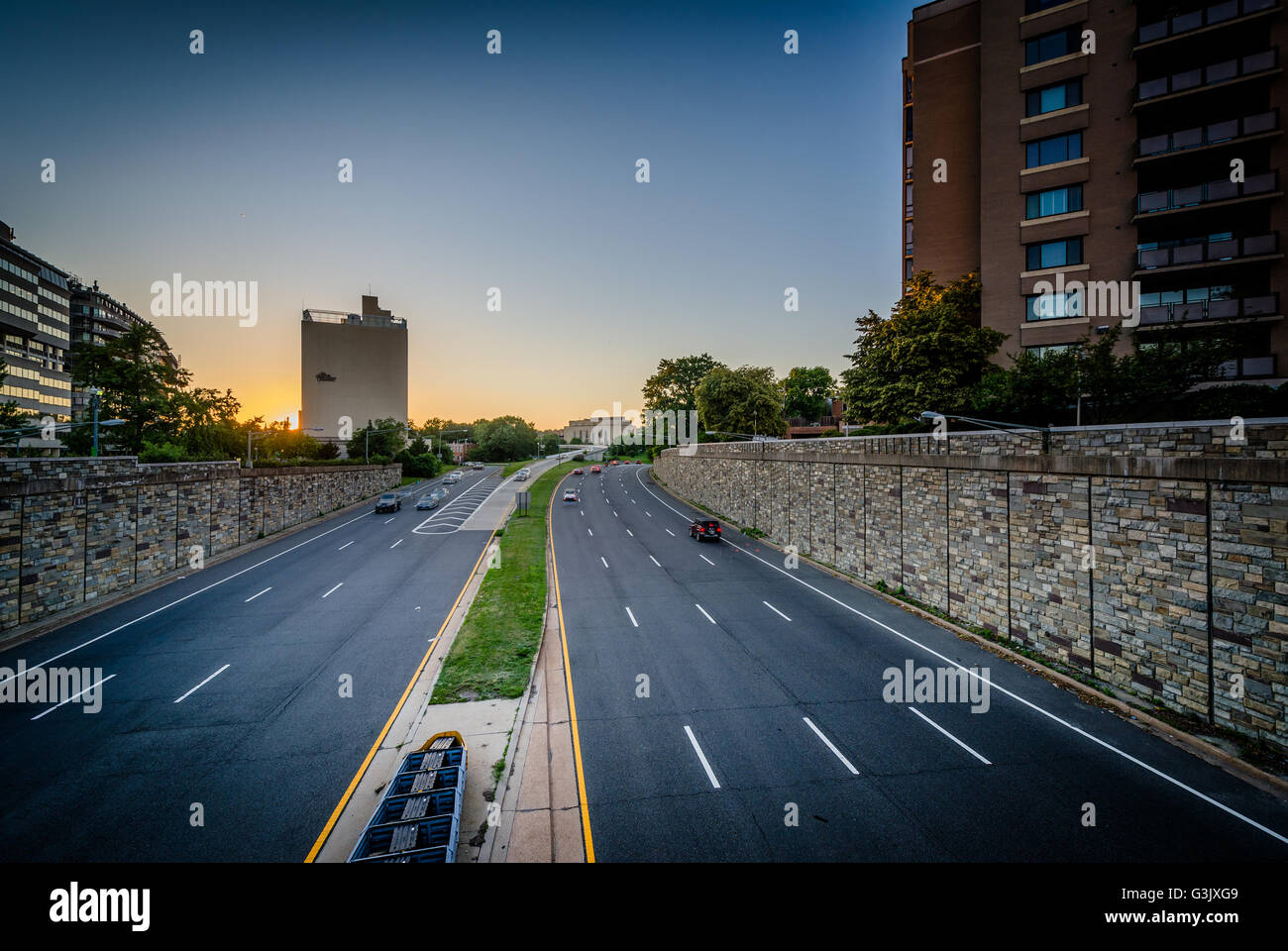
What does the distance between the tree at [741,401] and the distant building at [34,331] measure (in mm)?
77643

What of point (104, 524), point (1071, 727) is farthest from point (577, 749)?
point (104, 524)

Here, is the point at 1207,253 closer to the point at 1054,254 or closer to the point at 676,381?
the point at 1054,254

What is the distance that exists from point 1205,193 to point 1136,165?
137 inches

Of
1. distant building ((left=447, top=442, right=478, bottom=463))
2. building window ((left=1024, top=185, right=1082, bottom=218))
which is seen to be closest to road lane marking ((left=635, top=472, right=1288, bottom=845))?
building window ((left=1024, top=185, right=1082, bottom=218))

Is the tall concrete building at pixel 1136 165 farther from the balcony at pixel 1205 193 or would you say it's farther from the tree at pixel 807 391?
the tree at pixel 807 391

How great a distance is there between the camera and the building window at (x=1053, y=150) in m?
31.0

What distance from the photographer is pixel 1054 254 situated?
31609 millimetres

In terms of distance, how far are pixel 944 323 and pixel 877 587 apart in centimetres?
1567

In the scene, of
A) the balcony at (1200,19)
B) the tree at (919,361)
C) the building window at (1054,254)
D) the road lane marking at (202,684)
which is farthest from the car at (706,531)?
the balcony at (1200,19)

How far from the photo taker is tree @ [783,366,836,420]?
9975cm

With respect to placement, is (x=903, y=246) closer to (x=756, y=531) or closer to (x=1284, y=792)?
(x=756, y=531)

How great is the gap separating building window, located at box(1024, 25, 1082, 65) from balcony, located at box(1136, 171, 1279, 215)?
9.86m

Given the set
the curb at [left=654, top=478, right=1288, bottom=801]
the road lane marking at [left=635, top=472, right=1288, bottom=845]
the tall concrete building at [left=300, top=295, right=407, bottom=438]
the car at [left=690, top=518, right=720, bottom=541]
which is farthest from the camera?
the tall concrete building at [left=300, top=295, right=407, bottom=438]

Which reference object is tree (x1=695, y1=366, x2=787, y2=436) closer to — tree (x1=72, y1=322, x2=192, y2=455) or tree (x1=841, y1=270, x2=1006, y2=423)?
tree (x1=841, y1=270, x2=1006, y2=423)
